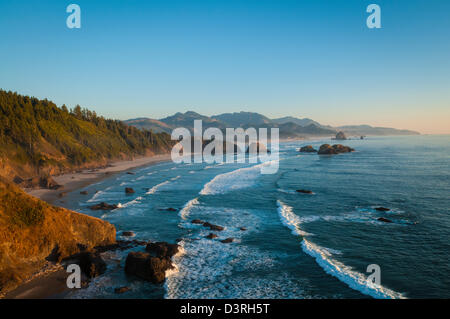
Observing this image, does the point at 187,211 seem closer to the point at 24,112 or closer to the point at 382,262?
the point at 382,262

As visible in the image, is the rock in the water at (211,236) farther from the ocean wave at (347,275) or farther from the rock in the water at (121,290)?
the rock in the water at (121,290)

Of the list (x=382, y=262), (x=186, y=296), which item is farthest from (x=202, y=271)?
(x=382, y=262)

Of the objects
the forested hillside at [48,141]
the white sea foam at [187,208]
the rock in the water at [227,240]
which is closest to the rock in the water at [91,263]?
the rock in the water at [227,240]

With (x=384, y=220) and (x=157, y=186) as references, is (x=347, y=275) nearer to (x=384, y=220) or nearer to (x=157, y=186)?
(x=384, y=220)

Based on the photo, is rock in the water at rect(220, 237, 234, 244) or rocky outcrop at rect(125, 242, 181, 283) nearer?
rocky outcrop at rect(125, 242, 181, 283)

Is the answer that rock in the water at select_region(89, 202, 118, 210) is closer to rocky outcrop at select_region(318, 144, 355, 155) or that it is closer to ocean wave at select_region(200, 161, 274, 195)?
ocean wave at select_region(200, 161, 274, 195)

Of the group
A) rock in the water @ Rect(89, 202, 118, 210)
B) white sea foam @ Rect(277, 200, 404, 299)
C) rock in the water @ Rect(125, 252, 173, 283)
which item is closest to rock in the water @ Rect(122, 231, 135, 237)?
rock in the water @ Rect(125, 252, 173, 283)

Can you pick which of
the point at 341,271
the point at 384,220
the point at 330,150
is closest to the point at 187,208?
the point at 341,271
